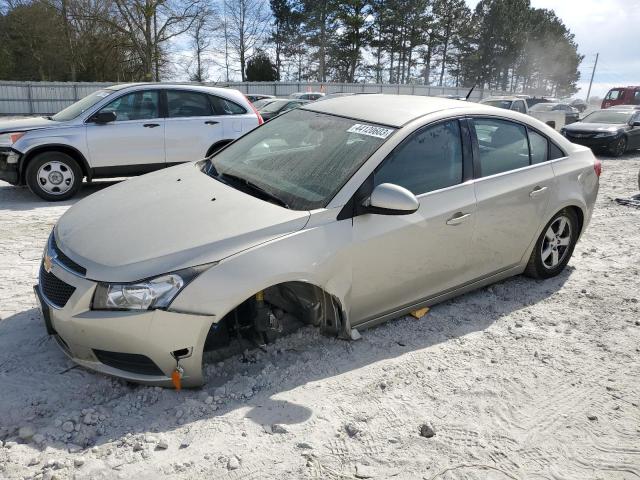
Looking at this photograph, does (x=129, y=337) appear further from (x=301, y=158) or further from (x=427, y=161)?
(x=427, y=161)

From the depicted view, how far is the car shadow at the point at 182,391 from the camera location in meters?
2.76

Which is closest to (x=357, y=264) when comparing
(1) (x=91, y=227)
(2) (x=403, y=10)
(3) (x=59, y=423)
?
(1) (x=91, y=227)

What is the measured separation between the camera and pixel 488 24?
58656 millimetres

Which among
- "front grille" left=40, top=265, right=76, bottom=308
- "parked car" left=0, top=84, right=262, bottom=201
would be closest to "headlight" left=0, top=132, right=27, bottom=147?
"parked car" left=0, top=84, right=262, bottom=201

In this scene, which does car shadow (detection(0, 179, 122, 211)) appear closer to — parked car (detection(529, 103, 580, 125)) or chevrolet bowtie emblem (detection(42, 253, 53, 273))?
chevrolet bowtie emblem (detection(42, 253, 53, 273))

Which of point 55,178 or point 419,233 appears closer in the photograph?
point 419,233

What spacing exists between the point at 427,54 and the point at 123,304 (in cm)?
5772

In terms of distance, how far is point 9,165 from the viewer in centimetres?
722

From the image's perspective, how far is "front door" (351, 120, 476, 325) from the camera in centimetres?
338

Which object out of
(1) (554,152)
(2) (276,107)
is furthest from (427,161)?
(2) (276,107)

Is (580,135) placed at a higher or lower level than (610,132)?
lower

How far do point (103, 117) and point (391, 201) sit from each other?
5840 mm

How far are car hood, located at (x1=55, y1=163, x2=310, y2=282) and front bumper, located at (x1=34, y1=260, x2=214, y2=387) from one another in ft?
0.60

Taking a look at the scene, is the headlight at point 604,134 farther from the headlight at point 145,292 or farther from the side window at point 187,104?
the headlight at point 145,292
